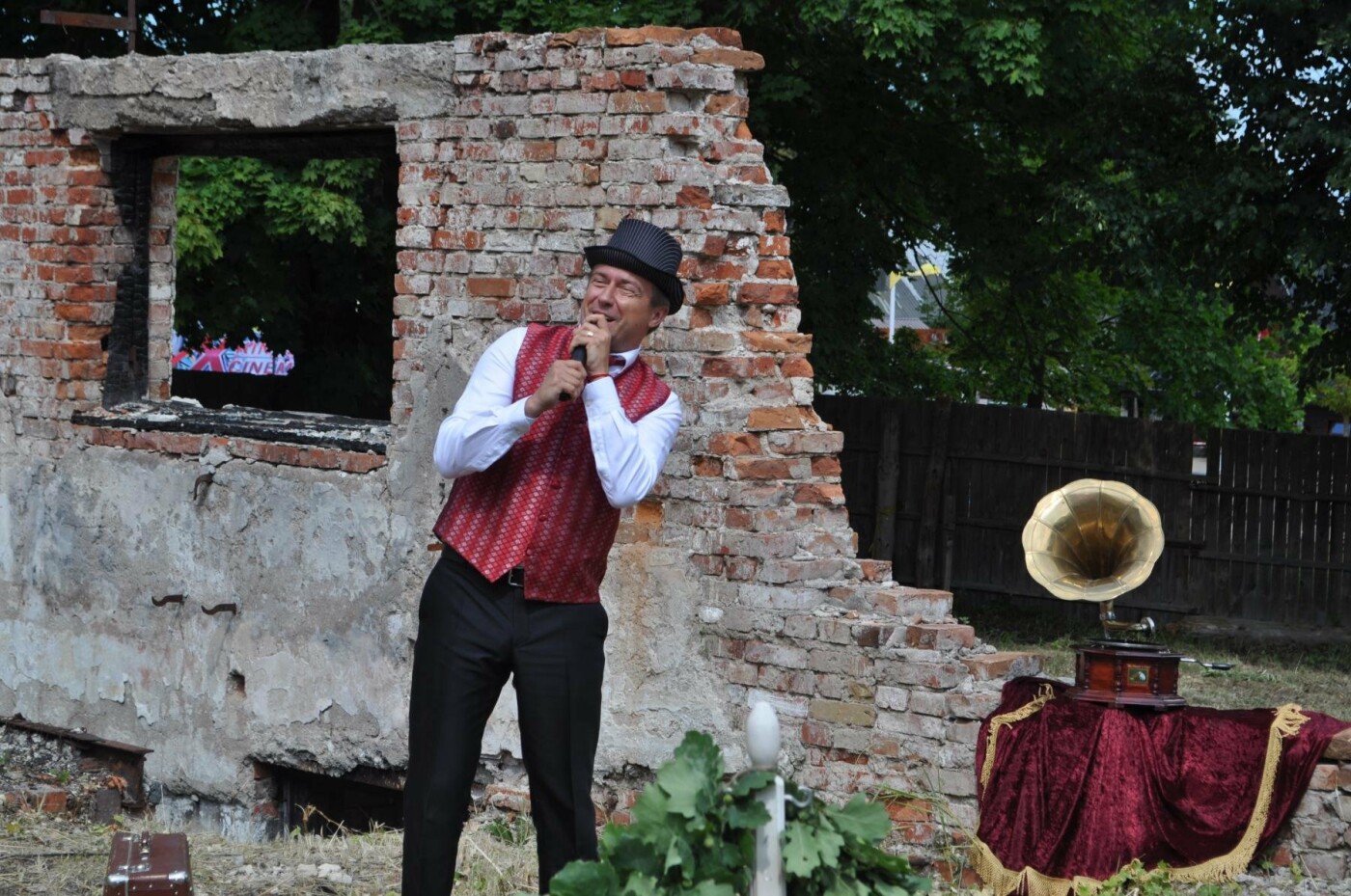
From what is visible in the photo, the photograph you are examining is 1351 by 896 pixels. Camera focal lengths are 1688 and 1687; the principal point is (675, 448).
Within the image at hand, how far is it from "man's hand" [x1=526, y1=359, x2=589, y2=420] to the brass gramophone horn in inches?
91.7

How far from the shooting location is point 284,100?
660 centimetres

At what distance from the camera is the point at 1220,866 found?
203 inches

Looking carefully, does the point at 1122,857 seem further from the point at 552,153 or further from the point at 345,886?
the point at 552,153

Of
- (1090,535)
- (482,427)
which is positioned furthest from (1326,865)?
(482,427)

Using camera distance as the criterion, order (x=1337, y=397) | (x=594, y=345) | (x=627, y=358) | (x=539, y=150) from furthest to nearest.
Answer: (x=1337, y=397) < (x=539, y=150) < (x=627, y=358) < (x=594, y=345)

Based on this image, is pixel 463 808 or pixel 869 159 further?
pixel 869 159

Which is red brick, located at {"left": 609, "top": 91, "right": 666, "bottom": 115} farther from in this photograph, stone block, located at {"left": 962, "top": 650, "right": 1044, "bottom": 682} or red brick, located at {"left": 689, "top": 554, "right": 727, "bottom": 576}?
stone block, located at {"left": 962, "top": 650, "right": 1044, "bottom": 682}

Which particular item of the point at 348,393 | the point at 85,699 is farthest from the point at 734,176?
the point at 348,393

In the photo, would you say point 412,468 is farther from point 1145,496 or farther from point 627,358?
point 1145,496

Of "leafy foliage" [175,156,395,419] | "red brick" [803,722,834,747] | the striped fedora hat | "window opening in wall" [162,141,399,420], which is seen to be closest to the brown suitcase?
the striped fedora hat

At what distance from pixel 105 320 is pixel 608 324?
3.78 meters

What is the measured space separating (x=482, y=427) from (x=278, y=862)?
254 centimetres

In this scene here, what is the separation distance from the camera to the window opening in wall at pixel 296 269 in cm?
1181

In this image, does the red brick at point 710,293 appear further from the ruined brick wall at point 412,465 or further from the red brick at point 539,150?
the red brick at point 539,150
